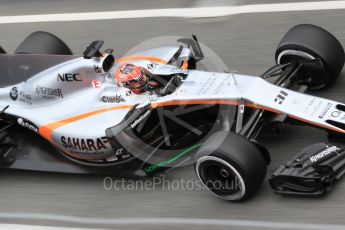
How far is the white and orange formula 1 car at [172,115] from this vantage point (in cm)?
494

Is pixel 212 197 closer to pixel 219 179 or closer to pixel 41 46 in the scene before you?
pixel 219 179

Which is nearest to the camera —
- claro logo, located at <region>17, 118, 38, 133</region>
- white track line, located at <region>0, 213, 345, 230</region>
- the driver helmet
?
white track line, located at <region>0, 213, 345, 230</region>

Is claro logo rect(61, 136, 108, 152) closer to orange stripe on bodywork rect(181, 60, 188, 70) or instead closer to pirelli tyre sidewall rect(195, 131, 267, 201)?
pirelli tyre sidewall rect(195, 131, 267, 201)

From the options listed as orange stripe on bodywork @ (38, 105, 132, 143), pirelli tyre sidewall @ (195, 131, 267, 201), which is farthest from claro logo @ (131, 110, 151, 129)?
pirelli tyre sidewall @ (195, 131, 267, 201)

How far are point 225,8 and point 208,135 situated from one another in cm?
335

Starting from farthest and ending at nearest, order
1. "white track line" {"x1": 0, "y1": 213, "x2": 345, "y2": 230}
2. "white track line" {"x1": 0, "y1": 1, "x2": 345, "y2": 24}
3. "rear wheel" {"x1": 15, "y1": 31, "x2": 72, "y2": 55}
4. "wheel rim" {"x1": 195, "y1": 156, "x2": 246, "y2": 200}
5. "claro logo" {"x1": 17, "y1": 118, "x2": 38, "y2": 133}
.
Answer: "white track line" {"x1": 0, "y1": 1, "x2": 345, "y2": 24}, "rear wheel" {"x1": 15, "y1": 31, "x2": 72, "y2": 55}, "claro logo" {"x1": 17, "y1": 118, "x2": 38, "y2": 133}, "wheel rim" {"x1": 195, "y1": 156, "x2": 246, "y2": 200}, "white track line" {"x1": 0, "y1": 213, "x2": 345, "y2": 230}

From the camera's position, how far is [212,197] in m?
5.23

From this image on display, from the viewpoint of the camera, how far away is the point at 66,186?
18.7ft

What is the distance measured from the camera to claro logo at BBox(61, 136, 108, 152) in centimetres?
548

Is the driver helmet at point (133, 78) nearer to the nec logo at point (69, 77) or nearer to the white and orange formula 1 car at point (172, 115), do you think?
the white and orange formula 1 car at point (172, 115)

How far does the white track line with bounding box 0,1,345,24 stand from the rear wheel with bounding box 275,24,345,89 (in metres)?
2.19

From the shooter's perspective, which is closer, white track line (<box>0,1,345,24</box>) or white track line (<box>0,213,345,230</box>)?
white track line (<box>0,213,345,230</box>)

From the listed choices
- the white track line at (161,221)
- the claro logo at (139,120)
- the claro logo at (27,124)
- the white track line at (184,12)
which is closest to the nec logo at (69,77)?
the claro logo at (27,124)

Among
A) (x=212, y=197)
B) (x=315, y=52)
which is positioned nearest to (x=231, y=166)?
(x=212, y=197)
